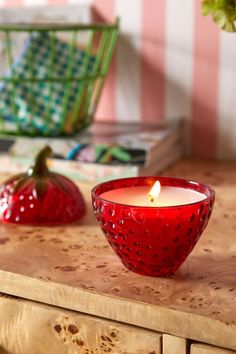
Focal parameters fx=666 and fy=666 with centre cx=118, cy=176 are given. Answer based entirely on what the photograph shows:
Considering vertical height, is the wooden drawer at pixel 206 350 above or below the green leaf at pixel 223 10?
below

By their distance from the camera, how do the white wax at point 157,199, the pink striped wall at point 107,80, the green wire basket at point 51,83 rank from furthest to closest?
1. the pink striped wall at point 107,80
2. the green wire basket at point 51,83
3. the white wax at point 157,199

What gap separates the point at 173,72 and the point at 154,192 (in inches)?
22.4

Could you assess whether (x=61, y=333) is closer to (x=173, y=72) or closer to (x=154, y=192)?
(x=154, y=192)

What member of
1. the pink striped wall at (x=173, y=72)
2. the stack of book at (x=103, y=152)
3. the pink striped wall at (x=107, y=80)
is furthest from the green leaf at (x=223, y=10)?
the pink striped wall at (x=107, y=80)

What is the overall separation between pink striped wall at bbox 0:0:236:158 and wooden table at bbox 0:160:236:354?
1.44 ft

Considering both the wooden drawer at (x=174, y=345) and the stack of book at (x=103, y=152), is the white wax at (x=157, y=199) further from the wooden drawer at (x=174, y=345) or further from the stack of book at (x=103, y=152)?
the stack of book at (x=103, y=152)

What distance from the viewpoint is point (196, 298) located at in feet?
2.01

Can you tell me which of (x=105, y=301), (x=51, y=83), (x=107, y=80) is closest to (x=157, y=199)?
(x=105, y=301)

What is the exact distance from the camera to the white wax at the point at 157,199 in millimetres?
685

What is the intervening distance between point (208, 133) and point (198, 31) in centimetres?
18

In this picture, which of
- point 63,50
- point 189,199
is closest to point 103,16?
point 63,50

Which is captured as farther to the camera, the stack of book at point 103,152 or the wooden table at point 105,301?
the stack of book at point 103,152

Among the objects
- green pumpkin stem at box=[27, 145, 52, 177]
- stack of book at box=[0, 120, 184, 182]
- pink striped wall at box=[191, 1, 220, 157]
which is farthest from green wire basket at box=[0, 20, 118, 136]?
green pumpkin stem at box=[27, 145, 52, 177]

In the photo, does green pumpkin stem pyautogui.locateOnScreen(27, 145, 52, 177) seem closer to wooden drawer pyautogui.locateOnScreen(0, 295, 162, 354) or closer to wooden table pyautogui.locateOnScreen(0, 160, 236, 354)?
wooden table pyautogui.locateOnScreen(0, 160, 236, 354)
